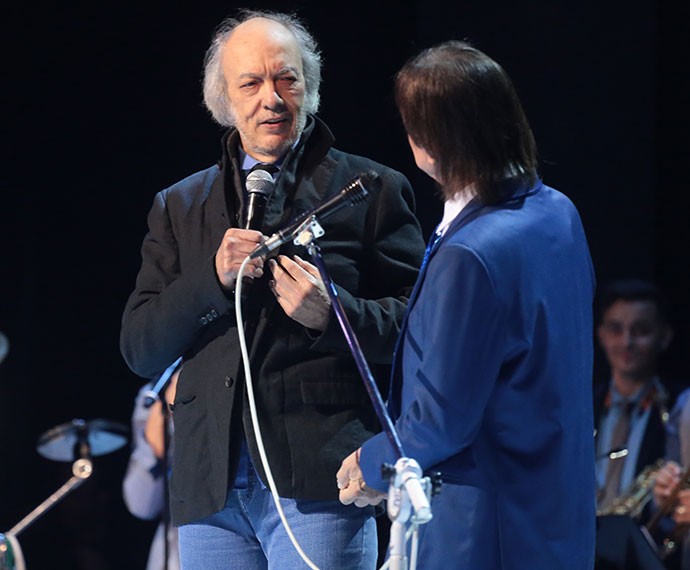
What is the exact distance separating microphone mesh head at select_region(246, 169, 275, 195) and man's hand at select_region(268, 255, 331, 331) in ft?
0.56

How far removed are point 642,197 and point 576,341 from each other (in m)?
3.04

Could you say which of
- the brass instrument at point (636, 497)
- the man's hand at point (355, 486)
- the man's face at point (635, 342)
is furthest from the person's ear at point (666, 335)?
the man's hand at point (355, 486)

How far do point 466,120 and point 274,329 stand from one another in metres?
0.61

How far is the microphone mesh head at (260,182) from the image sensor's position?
2301 mm

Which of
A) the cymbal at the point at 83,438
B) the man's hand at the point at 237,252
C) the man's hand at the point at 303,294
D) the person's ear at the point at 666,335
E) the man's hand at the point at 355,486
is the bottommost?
the cymbal at the point at 83,438

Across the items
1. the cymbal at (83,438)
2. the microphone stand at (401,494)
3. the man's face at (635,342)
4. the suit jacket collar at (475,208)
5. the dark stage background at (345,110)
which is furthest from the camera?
the man's face at (635,342)

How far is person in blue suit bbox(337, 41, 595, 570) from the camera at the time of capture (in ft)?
5.87

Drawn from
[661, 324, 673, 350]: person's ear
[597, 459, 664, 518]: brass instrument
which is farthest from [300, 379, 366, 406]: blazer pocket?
[661, 324, 673, 350]: person's ear

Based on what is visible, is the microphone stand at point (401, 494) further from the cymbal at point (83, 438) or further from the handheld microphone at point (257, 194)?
the cymbal at point (83, 438)

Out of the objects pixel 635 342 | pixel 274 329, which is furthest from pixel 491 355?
pixel 635 342

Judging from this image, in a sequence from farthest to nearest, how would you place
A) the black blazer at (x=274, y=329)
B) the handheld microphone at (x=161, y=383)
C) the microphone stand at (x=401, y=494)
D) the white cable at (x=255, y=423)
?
the handheld microphone at (x=161, y=383), the black blazer at (x=274, y=329), the white cable at (x=255, y=423), the microphone stand at (x=401, y=494)

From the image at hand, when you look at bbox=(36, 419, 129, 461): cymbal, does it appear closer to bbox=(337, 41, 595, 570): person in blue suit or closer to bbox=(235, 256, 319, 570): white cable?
bbox=(235, 256, 319, 570): white cable

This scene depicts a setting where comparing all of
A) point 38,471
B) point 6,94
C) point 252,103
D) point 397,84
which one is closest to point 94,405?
point 38,471

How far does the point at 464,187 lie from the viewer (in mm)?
1903
